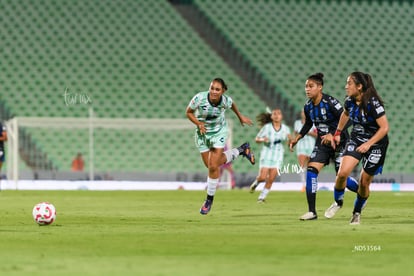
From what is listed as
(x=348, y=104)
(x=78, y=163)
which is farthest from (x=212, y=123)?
(x=78, y=163)

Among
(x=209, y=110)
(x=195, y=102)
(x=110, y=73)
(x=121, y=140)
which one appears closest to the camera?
(x=195, y=102)

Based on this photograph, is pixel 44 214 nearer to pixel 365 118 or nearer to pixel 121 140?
pixel 365 118

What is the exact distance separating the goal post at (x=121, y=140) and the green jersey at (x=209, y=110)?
1414 cm

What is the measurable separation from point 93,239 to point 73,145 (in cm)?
2037

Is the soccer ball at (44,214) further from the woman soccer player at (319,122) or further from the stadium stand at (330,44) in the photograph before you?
the stadium stand at (330,44)

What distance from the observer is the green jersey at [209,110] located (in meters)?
16.2

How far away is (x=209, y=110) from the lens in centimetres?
1638

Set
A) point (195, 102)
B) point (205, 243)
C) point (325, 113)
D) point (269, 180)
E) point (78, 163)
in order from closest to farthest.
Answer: point (205, 243)
point (325, 113)
point (195, 102)
point (269, 180)
point (78, 163)

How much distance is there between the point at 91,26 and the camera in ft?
116

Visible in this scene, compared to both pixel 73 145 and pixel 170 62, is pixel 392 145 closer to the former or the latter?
pixel 170 62

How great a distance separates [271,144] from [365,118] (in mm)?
10672

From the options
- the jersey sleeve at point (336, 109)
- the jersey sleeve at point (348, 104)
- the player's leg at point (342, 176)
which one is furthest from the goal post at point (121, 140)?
the jersey sleeve at point (348, 104)

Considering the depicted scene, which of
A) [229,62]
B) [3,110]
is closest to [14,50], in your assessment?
[3,110]

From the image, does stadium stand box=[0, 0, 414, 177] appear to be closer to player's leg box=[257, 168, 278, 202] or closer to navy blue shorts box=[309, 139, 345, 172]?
player's leg box=[257, 168, 278, 202]
